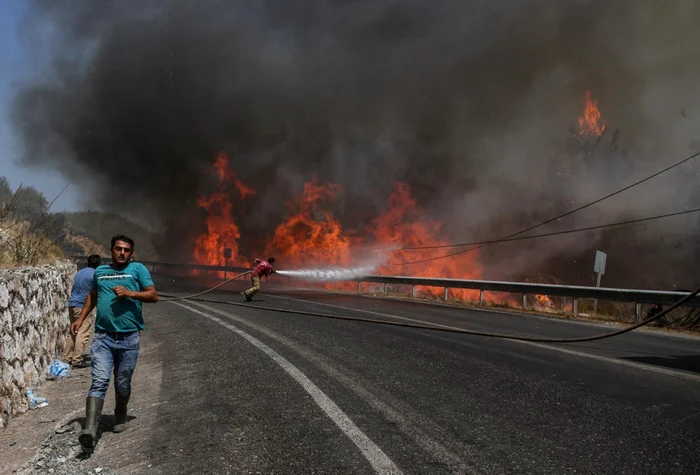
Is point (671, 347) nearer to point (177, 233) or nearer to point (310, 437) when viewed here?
point (310, 437)

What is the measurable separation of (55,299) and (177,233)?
4081 centimetres

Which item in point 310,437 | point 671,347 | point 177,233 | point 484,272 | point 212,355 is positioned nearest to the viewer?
point 310,437

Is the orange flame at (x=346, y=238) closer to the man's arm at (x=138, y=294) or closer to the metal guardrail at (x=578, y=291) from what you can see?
the metal guardrail at (x=578, y=291)

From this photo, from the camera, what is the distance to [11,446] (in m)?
4.66

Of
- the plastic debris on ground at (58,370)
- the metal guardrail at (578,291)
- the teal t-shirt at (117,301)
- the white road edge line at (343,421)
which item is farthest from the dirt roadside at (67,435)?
the metal guardrail at (578,291)

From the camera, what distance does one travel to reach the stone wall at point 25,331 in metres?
5.31

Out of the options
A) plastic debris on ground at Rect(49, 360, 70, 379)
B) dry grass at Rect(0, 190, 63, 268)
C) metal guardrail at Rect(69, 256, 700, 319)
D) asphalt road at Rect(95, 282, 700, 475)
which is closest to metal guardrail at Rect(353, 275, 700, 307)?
metal guardrail at Rect(69, 256, 700, 319)

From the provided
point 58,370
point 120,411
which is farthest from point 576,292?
point 120,411

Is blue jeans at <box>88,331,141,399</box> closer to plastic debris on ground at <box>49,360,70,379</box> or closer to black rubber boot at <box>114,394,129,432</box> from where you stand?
black rubber boot at <box>114,394,129,432</box>

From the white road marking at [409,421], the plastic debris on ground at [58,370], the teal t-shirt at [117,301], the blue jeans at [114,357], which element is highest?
the teal t-shirt at [117,301]

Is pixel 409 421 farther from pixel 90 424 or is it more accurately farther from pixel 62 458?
pixel 62 458

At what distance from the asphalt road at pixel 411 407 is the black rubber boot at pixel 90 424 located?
0.54ft

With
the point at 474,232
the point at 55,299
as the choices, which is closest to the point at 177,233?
the point at 474,232

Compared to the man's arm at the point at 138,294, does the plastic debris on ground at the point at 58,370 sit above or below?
below
